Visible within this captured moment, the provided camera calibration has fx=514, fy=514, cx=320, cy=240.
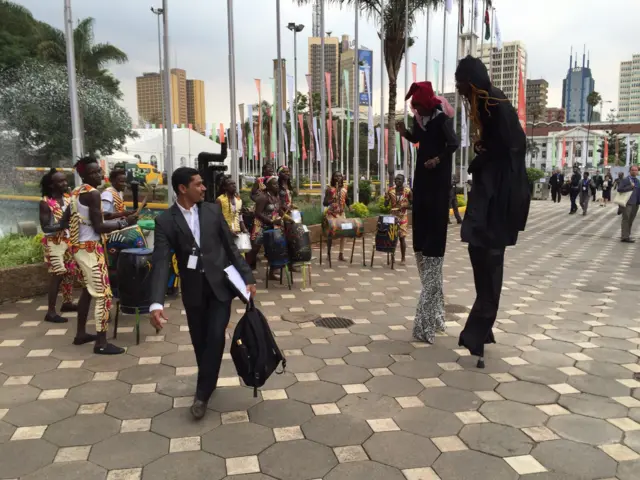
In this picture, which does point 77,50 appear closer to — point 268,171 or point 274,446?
point 268,171

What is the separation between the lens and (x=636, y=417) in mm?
3344

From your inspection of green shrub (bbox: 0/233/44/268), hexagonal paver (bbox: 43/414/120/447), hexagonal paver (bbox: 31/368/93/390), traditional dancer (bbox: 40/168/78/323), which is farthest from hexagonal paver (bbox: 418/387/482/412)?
green shrub (bbox: 0/233/44/268)

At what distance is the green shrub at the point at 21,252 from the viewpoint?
6230 mm

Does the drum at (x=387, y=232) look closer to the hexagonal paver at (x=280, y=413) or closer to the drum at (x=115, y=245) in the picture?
the drum at (x=115, y=245)

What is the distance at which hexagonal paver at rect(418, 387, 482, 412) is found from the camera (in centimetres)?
348

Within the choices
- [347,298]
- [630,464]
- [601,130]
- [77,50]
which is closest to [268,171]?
[347,298]

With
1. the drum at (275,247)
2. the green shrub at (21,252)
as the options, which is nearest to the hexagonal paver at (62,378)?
the green shrub at (21,252)

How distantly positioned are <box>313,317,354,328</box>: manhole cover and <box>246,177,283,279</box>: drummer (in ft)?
6.54

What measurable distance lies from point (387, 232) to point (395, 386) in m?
4.57

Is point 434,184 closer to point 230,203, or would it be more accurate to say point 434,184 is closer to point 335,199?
point 230,203

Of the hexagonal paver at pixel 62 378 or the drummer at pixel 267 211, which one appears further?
the drummer at pixel 267 211

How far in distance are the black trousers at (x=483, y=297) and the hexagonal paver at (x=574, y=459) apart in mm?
1249

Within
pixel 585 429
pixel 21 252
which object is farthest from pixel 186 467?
pixel 21 252

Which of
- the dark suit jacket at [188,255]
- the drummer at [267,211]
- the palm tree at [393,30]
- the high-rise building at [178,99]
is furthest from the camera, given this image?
the high-rise building at [178,99]
